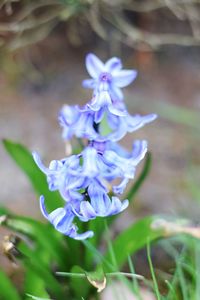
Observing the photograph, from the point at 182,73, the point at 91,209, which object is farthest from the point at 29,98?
the point at 91,209

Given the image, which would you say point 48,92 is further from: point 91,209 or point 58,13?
point 91,209

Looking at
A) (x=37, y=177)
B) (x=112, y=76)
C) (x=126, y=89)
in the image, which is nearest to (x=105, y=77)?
(x=112, y=76)

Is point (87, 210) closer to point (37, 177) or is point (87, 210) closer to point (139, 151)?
point (139, 151)

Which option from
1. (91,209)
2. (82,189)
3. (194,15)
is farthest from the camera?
(194,15)

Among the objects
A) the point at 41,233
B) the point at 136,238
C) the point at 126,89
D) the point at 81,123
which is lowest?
the point at 126,89

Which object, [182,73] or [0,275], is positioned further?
[182,73]

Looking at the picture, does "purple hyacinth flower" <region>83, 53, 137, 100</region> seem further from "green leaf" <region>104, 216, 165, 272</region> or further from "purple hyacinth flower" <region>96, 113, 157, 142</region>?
"green leaf" <region>104, 216, 165, 272</region>

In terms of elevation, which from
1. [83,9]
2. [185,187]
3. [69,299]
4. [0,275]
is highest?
[83,9]
